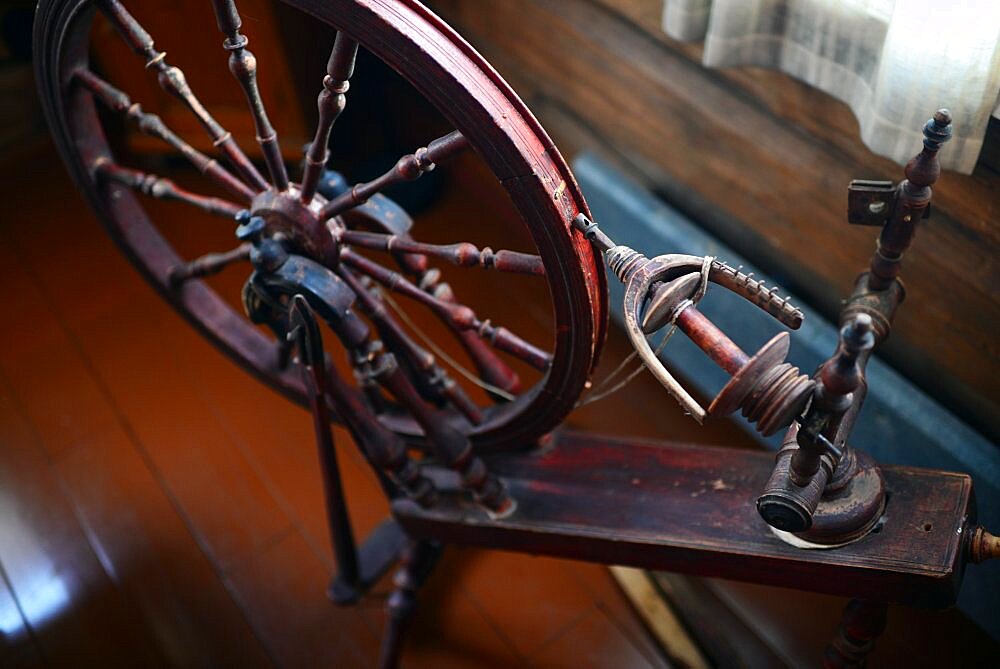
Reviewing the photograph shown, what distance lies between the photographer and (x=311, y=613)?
5.99 feet

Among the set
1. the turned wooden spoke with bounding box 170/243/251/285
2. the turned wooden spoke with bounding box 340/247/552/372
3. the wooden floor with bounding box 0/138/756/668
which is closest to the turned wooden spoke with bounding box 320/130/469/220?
the turned wooden spoke with bounding box 340/247/552/372

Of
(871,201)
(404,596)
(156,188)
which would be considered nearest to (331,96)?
(156,188)

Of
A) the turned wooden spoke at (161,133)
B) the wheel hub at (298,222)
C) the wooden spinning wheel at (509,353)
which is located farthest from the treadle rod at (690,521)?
the turned wooden spoke at (161,133)

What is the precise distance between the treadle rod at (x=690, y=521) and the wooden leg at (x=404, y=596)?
0.47 ft

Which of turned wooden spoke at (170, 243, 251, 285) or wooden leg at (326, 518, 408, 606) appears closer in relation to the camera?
turned wooden spoke at (170, 243, 251, 285)

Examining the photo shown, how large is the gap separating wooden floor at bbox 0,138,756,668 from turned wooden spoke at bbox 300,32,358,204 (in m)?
0.91

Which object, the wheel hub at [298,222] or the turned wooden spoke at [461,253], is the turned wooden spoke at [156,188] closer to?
the wheel hub at [298,222]

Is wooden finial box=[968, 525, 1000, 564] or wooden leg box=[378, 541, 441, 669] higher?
wooden finial box=[968, 525, 1000, 564]

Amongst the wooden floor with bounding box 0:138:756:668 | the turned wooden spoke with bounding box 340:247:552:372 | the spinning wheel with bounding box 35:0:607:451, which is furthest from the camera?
the wooden floor with bounding box 0:138:756:668

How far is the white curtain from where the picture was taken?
1226 mm

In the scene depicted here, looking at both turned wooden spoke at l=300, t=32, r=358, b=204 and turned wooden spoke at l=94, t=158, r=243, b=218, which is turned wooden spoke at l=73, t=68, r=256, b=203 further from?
turned wooden spoke at l=300, t=32, r=358, b=204

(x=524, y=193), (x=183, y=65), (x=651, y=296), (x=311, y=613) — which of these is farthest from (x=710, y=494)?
(x=183, y=65)

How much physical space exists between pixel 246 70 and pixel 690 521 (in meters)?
0.83

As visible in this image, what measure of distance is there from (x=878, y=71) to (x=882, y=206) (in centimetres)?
23
